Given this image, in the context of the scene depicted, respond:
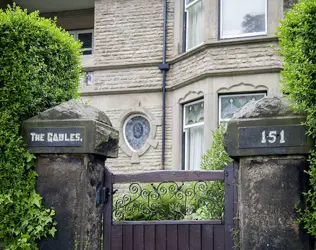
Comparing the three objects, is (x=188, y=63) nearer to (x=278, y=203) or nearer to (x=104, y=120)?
(x=104, y=120)

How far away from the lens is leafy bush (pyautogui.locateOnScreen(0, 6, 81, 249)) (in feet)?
16.8

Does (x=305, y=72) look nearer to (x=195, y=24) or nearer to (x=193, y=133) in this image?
(x=193, y=133)

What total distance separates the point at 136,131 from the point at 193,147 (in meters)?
1.67

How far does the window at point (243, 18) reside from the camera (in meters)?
12.7

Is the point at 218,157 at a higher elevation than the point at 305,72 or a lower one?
lower

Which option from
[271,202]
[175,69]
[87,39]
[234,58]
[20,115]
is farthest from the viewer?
[87,39]

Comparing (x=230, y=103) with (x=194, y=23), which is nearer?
(x=230, y=103)

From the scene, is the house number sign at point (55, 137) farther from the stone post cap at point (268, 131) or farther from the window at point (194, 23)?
the window at point (194, 23)

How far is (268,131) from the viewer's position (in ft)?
15.3

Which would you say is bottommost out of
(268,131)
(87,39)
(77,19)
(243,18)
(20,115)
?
(268,131)

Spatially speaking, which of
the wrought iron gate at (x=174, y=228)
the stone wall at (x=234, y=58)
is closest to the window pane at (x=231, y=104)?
the stone wall at (x=234, y=58)

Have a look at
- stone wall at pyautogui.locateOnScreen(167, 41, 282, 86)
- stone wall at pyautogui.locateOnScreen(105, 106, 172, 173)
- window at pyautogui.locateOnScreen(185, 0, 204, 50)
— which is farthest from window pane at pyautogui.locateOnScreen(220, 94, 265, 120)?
stone wall at pyautogui.locateOnScreen(105, 106, 172, 173)

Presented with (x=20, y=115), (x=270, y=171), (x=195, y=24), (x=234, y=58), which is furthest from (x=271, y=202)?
(x=195, y=24)

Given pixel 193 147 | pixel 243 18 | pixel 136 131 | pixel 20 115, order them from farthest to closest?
pixel 136 131
pixel 193 147
pixel 243 18
pixel 20 115
